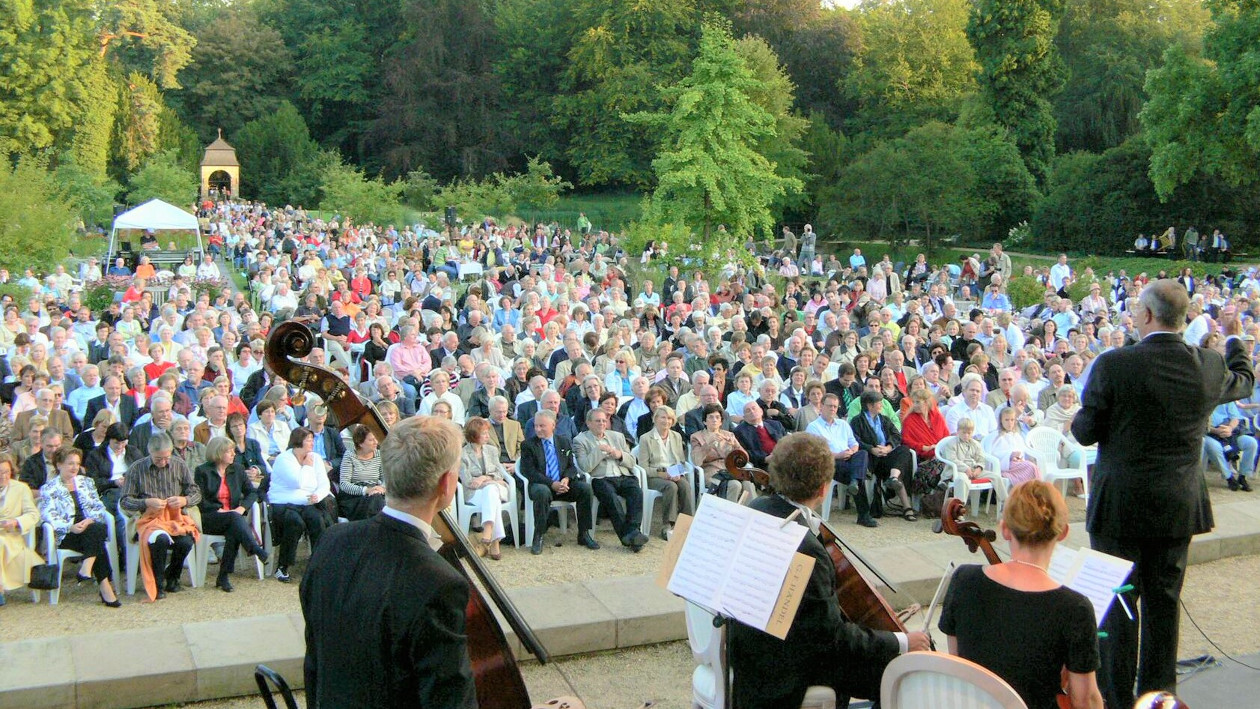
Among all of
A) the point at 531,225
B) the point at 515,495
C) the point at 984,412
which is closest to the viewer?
the point at 515,495

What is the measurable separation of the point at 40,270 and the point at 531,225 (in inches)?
666

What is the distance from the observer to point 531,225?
3416 centimetres

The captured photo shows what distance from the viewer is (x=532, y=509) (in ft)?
25.0

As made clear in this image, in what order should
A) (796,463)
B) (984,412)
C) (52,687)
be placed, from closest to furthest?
(796,463), (52,687), (984,412)

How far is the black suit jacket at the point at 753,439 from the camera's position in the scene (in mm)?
8375

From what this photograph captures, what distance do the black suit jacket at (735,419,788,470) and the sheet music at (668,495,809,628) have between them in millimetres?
5151

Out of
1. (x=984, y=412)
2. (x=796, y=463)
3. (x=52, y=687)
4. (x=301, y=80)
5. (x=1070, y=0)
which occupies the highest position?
(x=1070, y=0)

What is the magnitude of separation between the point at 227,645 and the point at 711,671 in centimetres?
262

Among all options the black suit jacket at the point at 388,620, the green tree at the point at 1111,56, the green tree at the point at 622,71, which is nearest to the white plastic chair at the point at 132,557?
the black suit jacket at the point at 388,620

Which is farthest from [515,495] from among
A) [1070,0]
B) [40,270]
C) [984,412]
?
[1070,0]

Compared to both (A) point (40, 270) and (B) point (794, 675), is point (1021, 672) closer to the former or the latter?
(B) point (794, 675)

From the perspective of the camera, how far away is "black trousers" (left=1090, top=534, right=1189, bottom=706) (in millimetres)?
4117

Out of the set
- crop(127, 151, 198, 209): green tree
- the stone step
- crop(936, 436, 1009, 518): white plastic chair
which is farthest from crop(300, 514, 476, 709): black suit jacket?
crop(127, 151, 198, 209): green tree

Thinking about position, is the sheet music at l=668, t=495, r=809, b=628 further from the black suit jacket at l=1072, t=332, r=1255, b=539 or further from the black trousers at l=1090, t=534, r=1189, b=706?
the black trousers at l=1090, t=534, r=1189, b=706
